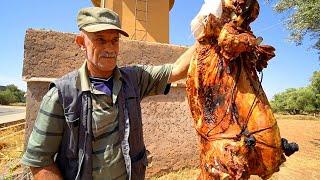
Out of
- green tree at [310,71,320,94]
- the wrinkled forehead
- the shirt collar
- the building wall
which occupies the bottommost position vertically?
the shirt collar

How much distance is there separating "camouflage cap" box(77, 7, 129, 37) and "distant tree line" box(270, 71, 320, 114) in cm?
3312

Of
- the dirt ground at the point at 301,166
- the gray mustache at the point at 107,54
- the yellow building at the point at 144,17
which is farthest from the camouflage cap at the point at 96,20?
the yellow building at the point at 144,17

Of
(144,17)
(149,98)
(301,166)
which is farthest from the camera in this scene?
(144,17)

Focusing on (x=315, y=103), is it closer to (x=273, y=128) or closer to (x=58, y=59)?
(x=58, y=59)

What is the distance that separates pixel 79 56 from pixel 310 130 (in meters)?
14.5

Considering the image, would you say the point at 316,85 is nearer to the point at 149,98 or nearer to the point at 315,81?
the point at 315,81

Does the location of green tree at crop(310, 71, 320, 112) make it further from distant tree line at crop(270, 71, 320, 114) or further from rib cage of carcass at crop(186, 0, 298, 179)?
rib cage of carcass at crop(186, 0, 298, 179)

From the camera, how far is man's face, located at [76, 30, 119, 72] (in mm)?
2512

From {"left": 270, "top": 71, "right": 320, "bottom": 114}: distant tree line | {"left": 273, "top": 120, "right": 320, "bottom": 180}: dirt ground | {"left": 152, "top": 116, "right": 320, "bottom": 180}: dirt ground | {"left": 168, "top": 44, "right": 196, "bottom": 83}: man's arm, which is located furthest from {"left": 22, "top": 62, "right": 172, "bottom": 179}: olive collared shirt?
{"left": 270, "top": 71, "right": 320, "bottom": 114}: distant tree line

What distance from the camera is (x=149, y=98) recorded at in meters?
7.07

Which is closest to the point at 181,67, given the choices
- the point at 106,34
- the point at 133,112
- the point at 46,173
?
the point at 133,112

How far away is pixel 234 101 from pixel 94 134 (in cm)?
112

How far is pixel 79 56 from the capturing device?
6.65 m

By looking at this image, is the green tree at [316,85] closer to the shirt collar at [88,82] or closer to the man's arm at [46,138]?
the shirt collar at [88,82]
